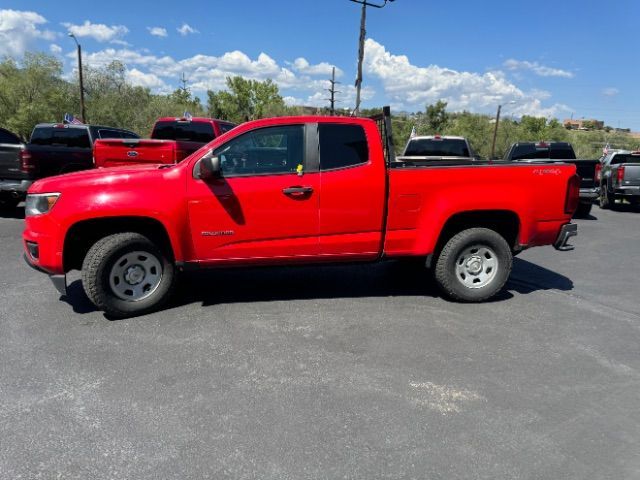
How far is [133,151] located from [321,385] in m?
6.52

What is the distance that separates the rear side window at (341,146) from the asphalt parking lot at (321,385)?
1.50m

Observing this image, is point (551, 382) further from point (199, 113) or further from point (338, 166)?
point (199, 113)

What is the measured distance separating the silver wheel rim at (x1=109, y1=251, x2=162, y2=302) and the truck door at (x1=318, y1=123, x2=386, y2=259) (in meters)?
1.69

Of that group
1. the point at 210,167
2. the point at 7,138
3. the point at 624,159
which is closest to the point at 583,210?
the point at 624,159

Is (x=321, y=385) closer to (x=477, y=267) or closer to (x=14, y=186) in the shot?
(x=477, y=267)

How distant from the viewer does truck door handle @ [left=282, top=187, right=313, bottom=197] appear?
4.48 meters

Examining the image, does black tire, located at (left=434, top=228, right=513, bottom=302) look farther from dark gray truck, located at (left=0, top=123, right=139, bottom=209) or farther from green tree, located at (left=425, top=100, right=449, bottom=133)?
green tree, located at (left=425, top=100, right=449, bottom=133)

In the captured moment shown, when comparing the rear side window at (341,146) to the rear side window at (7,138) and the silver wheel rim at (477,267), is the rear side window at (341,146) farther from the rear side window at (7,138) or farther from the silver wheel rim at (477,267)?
the rear side window at (7,138)

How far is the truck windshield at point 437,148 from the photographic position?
11047 mm

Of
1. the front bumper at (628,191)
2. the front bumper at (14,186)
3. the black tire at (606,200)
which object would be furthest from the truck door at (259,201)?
the black tire at (606,200)

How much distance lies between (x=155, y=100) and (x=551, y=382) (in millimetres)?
53012

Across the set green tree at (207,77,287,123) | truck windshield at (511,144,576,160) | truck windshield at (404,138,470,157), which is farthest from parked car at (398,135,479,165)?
green tree at (207,77,287,123)

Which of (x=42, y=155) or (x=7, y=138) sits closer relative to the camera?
(x=42, y=155)

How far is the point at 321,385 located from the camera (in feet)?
10.7
